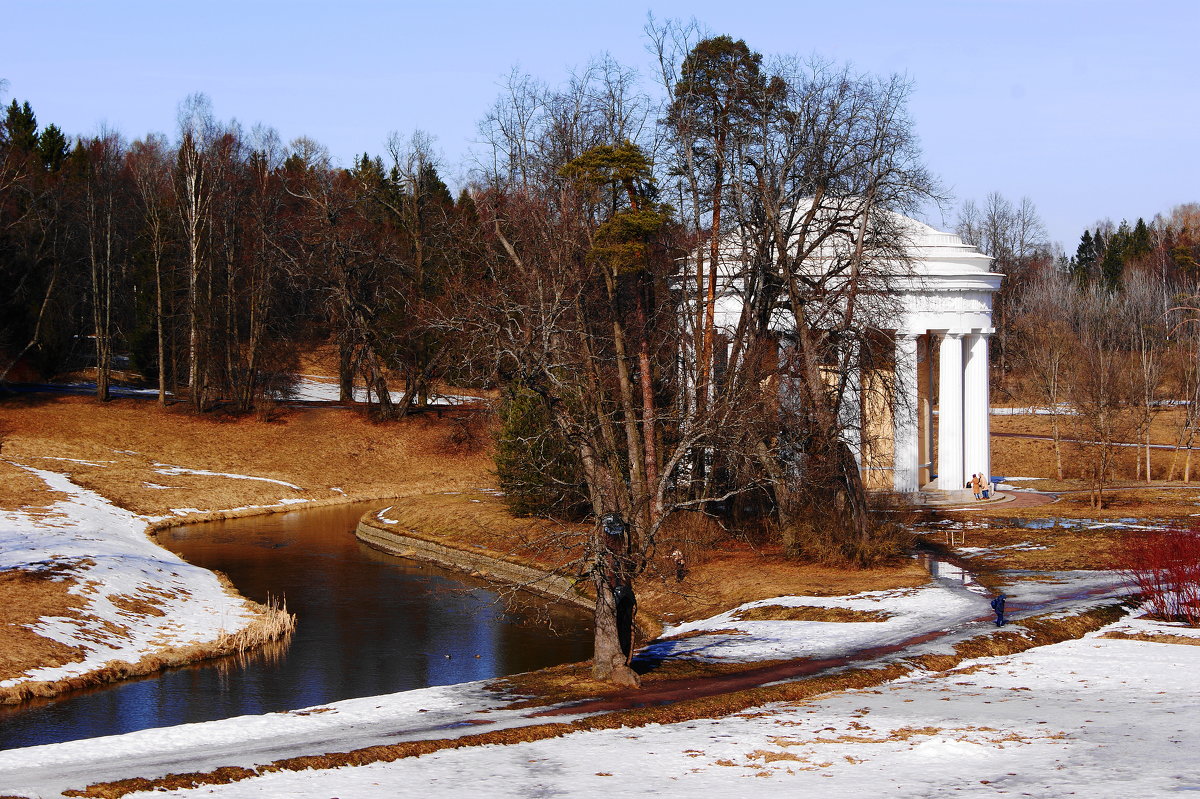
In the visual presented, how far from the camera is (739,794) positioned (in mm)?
11680

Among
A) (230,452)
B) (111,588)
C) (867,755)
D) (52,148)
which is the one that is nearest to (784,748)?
(867,755)

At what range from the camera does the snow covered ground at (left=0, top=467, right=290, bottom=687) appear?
20.7 meters

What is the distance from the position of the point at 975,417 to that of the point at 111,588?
27499 millimetres

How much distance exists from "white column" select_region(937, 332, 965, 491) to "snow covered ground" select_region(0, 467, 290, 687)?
23.5 metres

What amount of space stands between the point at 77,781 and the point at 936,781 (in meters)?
9.17

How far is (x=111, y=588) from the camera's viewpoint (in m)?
24.3

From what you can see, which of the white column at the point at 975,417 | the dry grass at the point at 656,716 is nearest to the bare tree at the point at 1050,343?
the white column at the point at 975,417

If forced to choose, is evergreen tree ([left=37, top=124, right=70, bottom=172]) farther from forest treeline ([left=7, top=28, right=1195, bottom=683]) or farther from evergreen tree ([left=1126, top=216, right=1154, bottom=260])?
evergreen tree ([left=1126, top=216, right=1154, bottom=260])

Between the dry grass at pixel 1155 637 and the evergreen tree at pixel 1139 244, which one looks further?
the evergreen tree at pixel 1139 244

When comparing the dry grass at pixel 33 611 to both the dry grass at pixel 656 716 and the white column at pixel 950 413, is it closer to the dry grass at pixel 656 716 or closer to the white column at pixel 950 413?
the dry grass at pixel 656 716

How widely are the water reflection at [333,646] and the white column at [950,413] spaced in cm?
1751

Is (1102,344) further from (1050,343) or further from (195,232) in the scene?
(195,232)

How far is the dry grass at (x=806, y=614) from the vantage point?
21453 millimetres

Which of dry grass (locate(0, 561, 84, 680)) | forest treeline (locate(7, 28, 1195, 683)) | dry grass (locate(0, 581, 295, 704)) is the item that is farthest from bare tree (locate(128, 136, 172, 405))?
dry grass (locate(0, 581, 295, 704))
